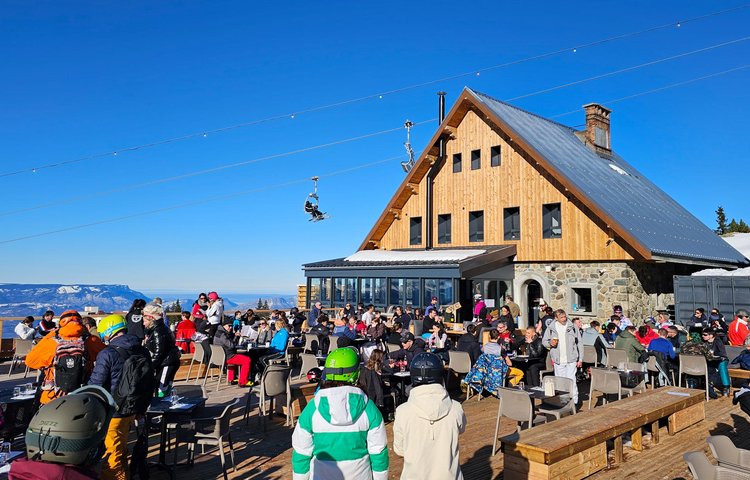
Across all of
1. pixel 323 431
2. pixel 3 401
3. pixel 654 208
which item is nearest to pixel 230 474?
pixel 3 401

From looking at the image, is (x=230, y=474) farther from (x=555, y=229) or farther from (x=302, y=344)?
(x=555, y=229)

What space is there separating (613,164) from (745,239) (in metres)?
9.57

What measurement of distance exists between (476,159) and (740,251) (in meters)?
14.3

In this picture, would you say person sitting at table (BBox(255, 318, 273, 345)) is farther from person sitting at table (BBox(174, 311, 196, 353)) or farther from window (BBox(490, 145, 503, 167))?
window (BBox(490, 145, 503, 167))

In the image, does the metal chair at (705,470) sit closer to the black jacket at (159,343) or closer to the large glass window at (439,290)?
the black jacket at (159,343)

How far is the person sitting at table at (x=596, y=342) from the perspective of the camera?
452 inches

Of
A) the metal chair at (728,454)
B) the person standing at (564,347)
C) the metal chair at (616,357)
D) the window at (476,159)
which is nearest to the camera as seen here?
the metal chair at (728,454)

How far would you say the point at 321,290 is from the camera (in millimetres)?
22609

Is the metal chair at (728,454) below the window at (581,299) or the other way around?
below

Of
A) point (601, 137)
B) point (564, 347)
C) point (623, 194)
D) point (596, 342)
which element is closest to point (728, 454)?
point (564, 347)

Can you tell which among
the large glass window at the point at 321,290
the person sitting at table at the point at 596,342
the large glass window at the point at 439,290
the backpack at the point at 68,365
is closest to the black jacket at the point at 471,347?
the person sitting at table at the point at 596,342

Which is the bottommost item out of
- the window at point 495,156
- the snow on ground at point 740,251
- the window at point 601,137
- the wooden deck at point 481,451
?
the wooden deck at point 481,451

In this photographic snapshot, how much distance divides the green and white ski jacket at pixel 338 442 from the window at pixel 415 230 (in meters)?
20.3

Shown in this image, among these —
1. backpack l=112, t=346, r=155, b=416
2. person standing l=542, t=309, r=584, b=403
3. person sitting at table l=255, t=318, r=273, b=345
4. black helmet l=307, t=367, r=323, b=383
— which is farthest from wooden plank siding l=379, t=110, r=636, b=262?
backpack l=112, t=346, r=155, b=416
